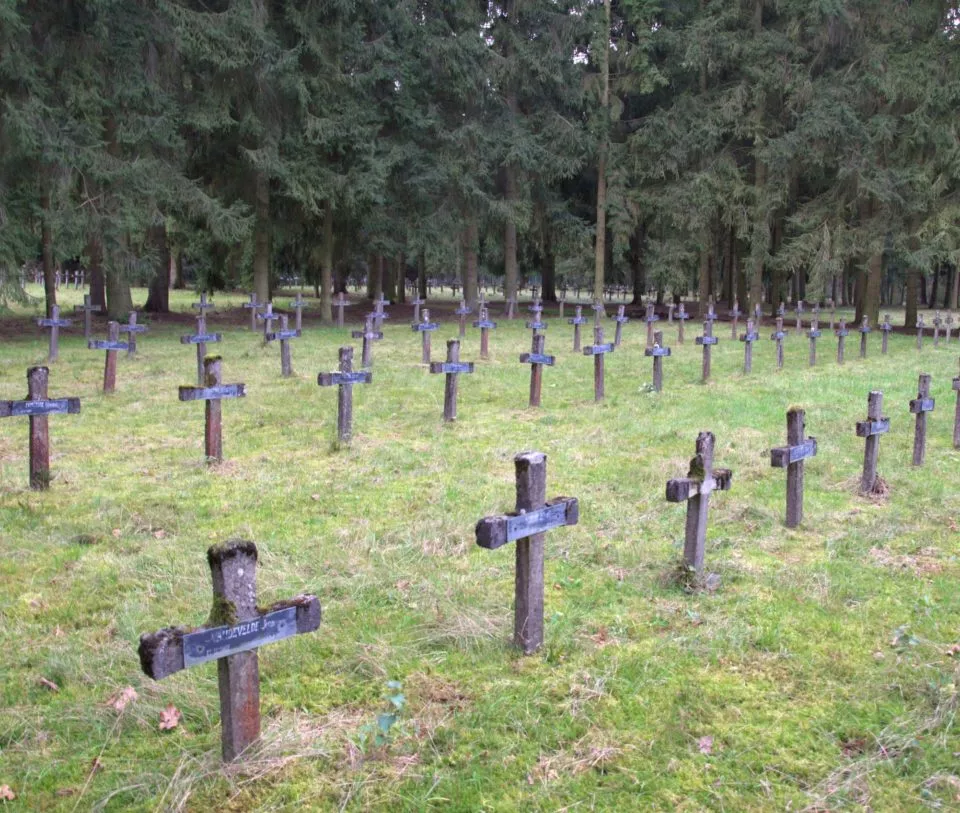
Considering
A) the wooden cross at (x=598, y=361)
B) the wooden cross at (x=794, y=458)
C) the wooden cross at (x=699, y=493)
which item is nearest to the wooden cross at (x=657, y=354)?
the wooden cross at (x=598, y=361)

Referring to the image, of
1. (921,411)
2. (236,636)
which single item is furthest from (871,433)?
(236,636)

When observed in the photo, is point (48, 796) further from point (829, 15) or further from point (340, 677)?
point (829, 15)

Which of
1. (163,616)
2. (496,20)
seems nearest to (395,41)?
(496,20)

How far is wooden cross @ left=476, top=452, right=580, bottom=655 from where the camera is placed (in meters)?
3.81

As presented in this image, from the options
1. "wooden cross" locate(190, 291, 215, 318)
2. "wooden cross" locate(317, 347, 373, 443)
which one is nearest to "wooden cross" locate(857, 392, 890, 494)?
"wooden cross" locate(317, 347, 373, 443)

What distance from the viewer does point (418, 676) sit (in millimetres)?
4008

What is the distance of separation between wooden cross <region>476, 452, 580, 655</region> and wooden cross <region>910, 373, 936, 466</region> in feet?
17.9

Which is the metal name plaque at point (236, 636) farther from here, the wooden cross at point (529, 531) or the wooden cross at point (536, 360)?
the wooden cross at point (536, 360)

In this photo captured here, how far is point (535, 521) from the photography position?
13.1ft

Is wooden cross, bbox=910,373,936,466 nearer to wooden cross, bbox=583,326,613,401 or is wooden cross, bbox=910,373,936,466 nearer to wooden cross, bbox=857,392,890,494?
wooden cross, bbox=857,392,890,494

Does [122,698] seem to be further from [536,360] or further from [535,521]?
[536,360]

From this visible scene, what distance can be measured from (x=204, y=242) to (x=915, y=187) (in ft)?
69.6

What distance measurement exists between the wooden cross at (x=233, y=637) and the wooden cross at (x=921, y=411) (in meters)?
6.90

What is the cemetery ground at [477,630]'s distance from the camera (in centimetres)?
327
